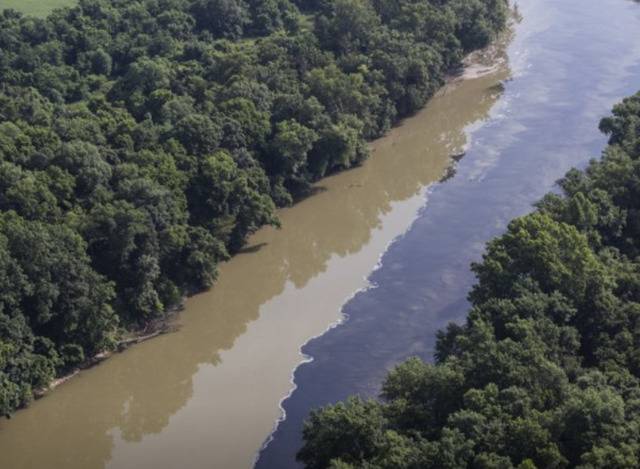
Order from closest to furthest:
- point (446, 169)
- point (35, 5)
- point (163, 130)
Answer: point (163, 130) → point (446, 169) → point (35, 5)

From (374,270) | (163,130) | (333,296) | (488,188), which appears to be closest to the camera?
(333,296)

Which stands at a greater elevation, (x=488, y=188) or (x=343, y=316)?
(x=343, y=316)

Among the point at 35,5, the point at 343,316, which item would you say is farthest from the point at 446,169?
the point at 35,5

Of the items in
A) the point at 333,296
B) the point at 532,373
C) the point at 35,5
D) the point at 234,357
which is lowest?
the point at 333,296

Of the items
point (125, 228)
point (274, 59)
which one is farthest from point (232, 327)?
point (274, 59)

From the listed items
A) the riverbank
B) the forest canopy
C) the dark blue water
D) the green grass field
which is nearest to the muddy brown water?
the riverbank

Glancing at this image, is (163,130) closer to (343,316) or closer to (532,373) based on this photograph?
(343,316)

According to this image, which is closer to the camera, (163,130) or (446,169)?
(163,130)

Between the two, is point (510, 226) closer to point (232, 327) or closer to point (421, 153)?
point (232, 327)
